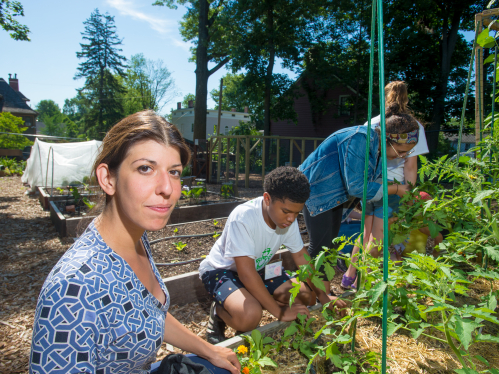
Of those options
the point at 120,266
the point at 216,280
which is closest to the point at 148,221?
the point at 120,266

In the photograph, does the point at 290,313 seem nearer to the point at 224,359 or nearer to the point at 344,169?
the point at 224,359

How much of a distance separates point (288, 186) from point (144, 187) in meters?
1.05

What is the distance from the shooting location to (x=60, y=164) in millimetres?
8688

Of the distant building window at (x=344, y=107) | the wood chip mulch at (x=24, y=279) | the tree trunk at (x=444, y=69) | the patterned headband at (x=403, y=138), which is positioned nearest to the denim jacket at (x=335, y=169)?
the patterned headband at (x=403, y=138)

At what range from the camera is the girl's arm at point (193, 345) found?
4.34 feet

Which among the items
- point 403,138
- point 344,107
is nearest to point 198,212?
point 403,138

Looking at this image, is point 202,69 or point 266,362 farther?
point 202,69

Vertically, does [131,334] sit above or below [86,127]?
below

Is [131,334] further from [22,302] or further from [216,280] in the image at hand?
[22,302]

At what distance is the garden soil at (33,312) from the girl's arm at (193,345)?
45 centimetres

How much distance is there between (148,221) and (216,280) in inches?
49.1

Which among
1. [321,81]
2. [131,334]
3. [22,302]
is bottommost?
[22,302]

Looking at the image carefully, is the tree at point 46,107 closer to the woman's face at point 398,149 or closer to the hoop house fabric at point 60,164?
the hoop house fabric at point 60,164

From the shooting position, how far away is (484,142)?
1684mm
